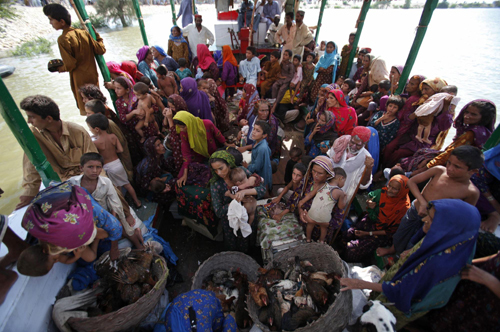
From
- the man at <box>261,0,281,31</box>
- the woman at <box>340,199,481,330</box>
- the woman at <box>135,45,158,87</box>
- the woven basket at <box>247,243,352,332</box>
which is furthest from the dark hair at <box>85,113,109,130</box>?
the man at <box>261,0,281,31</box>

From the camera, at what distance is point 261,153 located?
3205 mm

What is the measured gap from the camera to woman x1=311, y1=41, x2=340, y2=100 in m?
5.80

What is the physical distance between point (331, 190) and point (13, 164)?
800 cm

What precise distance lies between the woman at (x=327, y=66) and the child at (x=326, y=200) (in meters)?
4.28

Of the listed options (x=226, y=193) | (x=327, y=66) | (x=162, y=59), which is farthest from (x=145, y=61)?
(x=327, y=66)

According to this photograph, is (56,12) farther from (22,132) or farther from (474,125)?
(474,125)

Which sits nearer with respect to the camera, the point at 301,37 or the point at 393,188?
the point at 393,188

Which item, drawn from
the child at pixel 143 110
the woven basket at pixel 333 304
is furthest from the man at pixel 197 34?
the woven basket at pixel 333 304

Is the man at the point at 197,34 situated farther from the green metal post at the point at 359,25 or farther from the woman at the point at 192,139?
the woman at the point at 192,139

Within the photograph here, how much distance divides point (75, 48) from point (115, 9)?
28488 millimetres

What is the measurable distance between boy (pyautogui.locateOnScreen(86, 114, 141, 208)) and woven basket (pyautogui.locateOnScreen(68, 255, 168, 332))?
178 centimetres

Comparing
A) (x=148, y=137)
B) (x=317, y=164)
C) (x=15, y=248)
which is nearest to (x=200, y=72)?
(x=148, y=137)

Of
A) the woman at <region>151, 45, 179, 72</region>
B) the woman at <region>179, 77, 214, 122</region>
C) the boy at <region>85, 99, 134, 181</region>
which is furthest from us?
the woman at <region>151, 45, 179, 72</region>

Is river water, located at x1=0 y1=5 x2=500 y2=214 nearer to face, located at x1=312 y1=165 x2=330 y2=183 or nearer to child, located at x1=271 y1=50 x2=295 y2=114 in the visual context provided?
child, located at x1=271 y1=50 x2=295 y2=114
